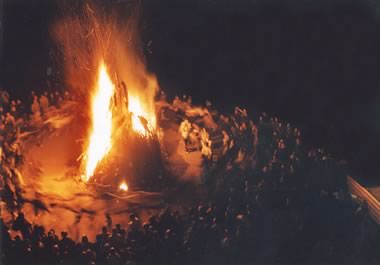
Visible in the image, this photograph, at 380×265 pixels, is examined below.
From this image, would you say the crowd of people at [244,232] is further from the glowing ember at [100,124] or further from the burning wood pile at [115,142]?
the glowing ember at [100,124]

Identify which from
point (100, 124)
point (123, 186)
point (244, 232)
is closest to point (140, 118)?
point (100, 124)

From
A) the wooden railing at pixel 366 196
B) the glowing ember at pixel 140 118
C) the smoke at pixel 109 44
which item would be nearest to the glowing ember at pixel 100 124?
the smoke at pixel 109 44

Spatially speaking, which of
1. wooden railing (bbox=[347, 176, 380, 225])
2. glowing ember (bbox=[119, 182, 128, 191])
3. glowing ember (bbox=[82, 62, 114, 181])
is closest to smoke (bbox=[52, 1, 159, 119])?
glowing ember (bbox=[82, 62, 114, 181])

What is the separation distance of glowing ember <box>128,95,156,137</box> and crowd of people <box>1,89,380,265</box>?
1.35 meters

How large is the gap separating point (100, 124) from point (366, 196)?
3391mm

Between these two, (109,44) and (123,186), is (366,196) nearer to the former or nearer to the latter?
(123,186)

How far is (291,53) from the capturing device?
7.38 meters

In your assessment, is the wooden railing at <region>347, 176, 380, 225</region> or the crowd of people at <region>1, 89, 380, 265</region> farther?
the wooden railing at <region>347, 176, 380, 225</region>

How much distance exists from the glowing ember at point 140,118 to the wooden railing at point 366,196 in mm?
2559

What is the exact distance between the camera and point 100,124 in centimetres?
633

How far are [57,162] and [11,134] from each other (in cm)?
68

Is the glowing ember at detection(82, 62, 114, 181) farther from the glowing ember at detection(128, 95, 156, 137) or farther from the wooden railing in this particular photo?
the wooden railing

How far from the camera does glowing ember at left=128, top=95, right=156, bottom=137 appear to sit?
6066 mm

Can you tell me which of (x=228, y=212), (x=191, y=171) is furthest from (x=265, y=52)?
(x=228, y=212)
